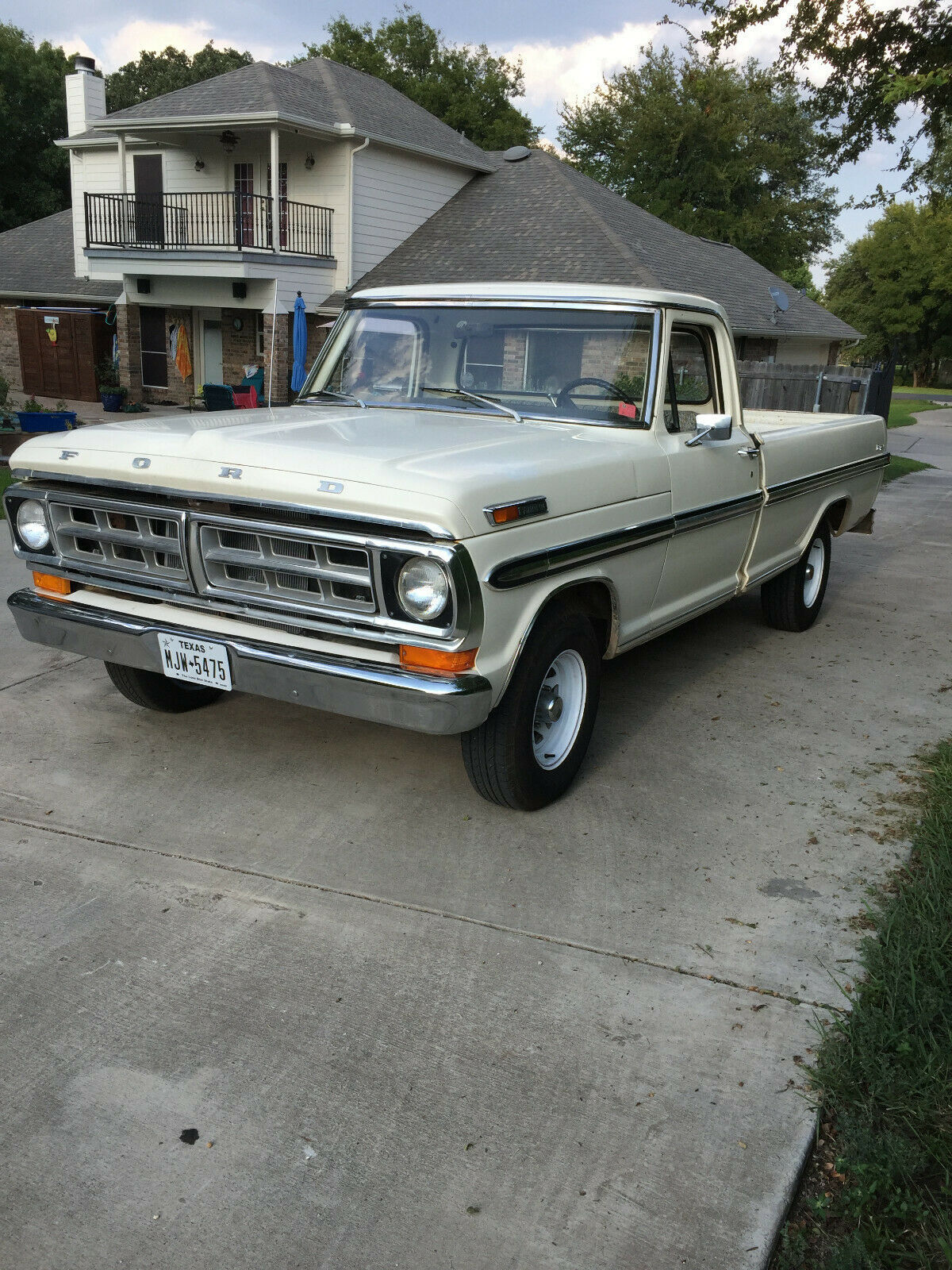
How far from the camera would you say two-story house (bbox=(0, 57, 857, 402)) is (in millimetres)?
20438

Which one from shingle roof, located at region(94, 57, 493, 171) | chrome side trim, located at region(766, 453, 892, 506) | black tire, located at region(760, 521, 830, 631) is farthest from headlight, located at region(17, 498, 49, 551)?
shingle roof, located at region(94, 57, 493, 171)

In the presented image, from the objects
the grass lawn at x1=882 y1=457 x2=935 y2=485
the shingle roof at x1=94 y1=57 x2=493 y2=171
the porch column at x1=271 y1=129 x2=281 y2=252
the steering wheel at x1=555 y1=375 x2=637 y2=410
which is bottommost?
the grass lawn at x1=882 y1=457 x2=935 y2=485

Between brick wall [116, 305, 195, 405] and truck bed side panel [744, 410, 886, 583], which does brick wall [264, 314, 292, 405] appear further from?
truck bed side panel [744, 410, 886, 583]

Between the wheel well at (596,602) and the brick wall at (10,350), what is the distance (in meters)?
25.8

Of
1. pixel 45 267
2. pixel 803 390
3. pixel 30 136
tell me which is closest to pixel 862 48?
pixel 803 390

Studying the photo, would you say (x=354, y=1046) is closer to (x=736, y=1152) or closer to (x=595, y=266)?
A: (x=736, y=1152)

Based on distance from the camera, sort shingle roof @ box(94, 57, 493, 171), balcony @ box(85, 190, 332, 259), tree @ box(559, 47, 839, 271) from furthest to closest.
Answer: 1. tree @ box(559, 47, 839, 271)
2. balcony @ box(85, 190, 332, 259)
3. shingle roof @ box(94, 57, 493, 171)

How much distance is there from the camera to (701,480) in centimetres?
492

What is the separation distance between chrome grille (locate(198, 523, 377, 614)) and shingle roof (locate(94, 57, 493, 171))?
1829cm

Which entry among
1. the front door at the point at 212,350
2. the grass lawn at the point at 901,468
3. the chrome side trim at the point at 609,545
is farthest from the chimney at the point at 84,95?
the chrome side trim at the point at 609,545

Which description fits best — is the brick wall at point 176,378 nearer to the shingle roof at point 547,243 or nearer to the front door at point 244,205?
the front door at point 244,205

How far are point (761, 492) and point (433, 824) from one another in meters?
2.70

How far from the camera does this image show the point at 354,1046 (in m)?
2.86

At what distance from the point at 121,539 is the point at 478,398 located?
1.71 m
